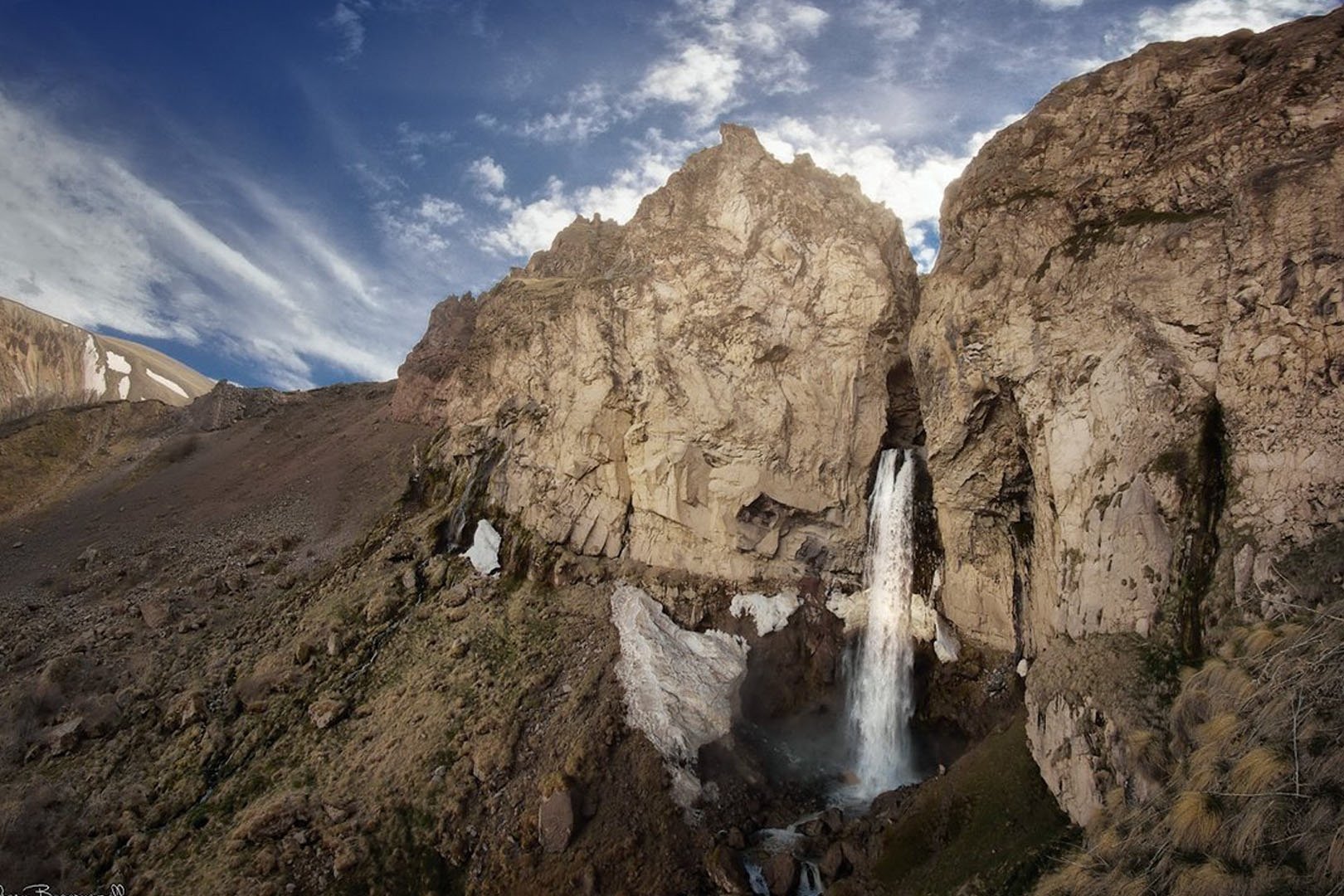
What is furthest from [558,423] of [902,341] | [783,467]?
[902,341]

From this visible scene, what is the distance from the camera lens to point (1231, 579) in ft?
48.8

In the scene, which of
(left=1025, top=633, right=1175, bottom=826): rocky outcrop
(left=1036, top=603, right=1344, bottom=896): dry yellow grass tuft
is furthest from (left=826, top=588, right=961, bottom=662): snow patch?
(left=1036, top=603, right=1344, bottom=896): dry yellow grass tuft

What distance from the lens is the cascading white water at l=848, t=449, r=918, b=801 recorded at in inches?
983

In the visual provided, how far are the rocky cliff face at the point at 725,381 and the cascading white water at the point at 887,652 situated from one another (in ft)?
3.19

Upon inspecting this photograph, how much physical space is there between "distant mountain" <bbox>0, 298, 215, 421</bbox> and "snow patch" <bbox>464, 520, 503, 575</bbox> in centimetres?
5333

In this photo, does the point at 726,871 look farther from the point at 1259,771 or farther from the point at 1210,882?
the point at 1259,771

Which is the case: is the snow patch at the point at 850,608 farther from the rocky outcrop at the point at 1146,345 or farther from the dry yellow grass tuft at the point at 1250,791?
the dry yellow grass tuft at the point at 1250,791

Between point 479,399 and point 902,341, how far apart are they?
69.9 ft

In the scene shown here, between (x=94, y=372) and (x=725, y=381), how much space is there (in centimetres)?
9311

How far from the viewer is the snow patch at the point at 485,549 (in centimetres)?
3000

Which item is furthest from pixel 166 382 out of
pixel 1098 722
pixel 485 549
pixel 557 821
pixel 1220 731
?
pixel 1220 731

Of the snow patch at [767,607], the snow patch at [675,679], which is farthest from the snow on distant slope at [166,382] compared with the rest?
the snow patch at [767,607]

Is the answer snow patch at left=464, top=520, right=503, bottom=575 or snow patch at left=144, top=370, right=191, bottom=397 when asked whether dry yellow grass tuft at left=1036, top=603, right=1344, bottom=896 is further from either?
snow patch at left=144, top=370, right=191, bottom=397

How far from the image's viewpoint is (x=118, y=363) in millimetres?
92000
